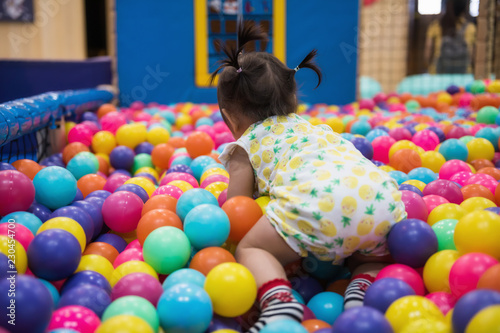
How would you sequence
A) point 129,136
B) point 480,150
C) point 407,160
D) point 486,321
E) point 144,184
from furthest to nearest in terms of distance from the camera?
point 129,136 → point 480,150 → point 407,160 → point 144,184 → point 486,321

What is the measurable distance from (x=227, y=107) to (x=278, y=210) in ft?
1.41

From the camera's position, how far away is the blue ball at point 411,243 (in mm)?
1058

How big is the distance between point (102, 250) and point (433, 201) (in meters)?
0.92

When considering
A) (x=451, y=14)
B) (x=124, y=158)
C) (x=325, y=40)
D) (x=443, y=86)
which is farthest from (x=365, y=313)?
(x=451, y=14)

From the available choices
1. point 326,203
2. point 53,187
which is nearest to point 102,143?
point 53,187

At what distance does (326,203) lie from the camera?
101cm

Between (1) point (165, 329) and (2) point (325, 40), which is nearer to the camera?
(1) point (165, 329)

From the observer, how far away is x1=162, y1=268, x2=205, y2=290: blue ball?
3.29 feet

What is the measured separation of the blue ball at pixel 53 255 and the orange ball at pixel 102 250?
0.21m

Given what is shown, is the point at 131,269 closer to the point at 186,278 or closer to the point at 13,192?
the point at 186,278

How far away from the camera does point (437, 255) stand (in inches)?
41.4

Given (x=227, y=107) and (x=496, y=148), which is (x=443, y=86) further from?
(x=227, y=107)

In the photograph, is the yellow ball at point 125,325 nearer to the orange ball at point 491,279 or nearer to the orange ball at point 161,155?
the orange ball at point 491,279

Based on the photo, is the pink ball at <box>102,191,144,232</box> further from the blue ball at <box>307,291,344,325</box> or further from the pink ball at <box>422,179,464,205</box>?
the pink ball at <box>422,179,464,205</box>
